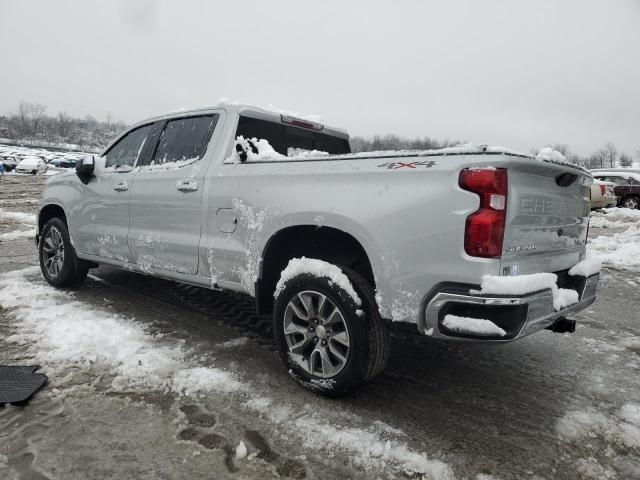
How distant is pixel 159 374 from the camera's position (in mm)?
3225

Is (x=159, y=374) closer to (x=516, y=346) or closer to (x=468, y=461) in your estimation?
(x=468, y=461)

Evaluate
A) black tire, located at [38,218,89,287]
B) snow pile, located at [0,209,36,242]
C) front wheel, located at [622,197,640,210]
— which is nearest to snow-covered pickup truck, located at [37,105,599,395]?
black tire, located at [38,218,89,287]

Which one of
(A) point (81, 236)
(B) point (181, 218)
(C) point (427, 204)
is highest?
(C) point (427, 204)

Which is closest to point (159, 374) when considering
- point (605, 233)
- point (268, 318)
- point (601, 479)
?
point (268, 318)

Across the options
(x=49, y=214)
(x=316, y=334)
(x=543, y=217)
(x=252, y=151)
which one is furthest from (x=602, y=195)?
(x=49, y=214)

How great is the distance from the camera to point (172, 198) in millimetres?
3979

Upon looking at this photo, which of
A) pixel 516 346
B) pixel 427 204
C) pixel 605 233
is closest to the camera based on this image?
pixel 427 204

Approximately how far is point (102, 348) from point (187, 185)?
4.67 feet

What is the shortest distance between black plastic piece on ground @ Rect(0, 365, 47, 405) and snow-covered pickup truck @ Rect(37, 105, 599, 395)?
1261 mm

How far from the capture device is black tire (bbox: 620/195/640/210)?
64.6 feet

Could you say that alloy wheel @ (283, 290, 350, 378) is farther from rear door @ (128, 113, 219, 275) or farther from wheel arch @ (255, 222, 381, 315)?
rear door @ (128, 113, 219, 275)

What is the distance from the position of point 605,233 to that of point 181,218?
39.2ft

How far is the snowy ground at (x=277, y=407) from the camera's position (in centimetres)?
235

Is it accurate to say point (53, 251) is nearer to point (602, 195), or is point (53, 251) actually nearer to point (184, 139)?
point (184, 139)
